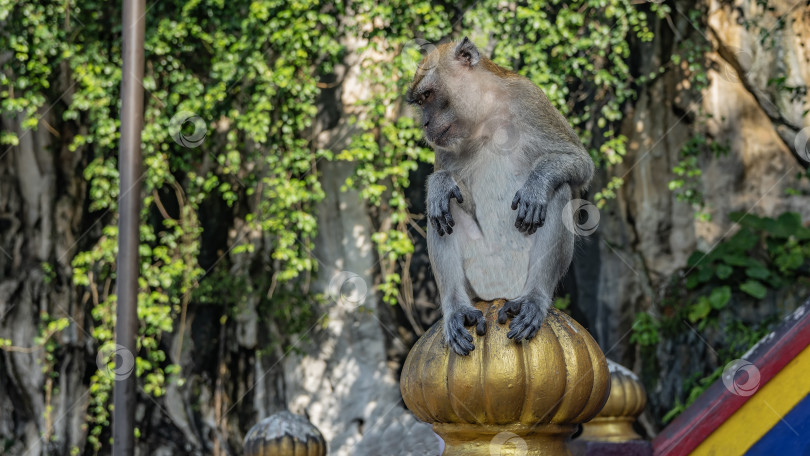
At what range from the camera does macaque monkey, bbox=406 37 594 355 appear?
265 cm

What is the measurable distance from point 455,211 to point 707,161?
4.99 m

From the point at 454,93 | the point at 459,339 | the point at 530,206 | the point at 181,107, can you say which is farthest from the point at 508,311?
the point at 181,107

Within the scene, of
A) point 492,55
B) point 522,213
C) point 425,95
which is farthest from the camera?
point 492,55

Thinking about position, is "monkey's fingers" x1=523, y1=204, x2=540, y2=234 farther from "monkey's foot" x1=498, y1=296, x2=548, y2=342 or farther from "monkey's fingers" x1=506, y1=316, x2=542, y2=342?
"monkey's fingers" x1=506, y1=316, x2=542, y2=342

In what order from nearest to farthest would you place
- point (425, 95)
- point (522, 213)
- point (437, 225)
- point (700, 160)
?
point (522, 213) < point (437, 225) < point (425, 95) < point (700, 160)

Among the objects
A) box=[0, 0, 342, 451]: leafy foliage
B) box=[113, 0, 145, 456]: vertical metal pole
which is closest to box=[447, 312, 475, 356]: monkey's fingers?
box=[113, 0, 145, 456]: vertical metal pole

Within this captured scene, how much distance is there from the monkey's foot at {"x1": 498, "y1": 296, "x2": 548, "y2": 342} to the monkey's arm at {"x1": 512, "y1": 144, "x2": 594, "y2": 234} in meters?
0.33

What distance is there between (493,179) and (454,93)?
41cm

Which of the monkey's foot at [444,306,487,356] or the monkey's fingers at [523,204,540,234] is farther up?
the monkey's fingers at [523,204,540,234]

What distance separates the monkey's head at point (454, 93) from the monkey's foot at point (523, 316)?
91cm

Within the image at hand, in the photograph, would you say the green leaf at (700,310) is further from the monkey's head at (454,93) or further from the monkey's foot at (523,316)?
the monkey's foot at (523,316)

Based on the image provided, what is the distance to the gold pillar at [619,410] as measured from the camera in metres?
3.68

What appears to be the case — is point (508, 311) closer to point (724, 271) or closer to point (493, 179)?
point (493, 179)

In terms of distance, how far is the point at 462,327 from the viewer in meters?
2.07
